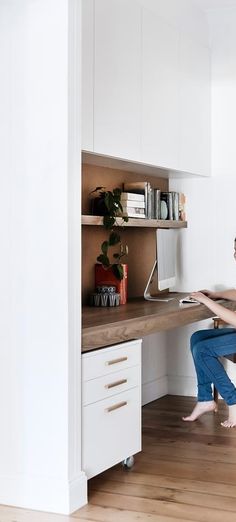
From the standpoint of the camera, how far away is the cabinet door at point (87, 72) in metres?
3.77

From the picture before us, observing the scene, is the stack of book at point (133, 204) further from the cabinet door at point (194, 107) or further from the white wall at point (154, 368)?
the white wall at point (154, 368)

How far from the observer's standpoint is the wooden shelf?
4273 mm

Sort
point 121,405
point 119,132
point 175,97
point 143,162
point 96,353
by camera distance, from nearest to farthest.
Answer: point 96,353
point 121,405
point 119,132
point 143,162
point 175,97

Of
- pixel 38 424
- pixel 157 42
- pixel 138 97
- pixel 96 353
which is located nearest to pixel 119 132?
pixel 138 97

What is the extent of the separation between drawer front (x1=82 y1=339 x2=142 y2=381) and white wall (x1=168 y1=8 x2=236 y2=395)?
1.84 m

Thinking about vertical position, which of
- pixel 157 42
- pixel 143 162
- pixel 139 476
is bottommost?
pixel 139 476

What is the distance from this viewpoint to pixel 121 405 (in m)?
3.68

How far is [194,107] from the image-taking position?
17.3 feet

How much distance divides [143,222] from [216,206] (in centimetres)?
92

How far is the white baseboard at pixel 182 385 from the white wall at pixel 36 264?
7.92 feet

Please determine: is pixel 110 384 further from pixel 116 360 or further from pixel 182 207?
pixel 182 207

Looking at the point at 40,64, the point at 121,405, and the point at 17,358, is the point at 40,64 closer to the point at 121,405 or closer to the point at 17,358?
the point at 17,358

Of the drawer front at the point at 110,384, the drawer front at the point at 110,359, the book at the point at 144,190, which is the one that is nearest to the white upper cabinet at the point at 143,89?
the book at the point at 144,190

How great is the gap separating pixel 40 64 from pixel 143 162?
1360mm
